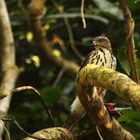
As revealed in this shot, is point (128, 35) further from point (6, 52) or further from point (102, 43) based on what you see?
point (6, 52)

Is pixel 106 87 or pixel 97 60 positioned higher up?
pixel 106 87

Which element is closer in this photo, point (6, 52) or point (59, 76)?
point (6, 52)

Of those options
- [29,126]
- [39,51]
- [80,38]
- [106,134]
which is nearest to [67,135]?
[106,134]

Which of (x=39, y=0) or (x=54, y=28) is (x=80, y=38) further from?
(x=39, y=0)

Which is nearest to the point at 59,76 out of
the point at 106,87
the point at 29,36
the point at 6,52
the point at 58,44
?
the point at 58,44

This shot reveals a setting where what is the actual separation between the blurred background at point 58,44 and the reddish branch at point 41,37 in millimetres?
57

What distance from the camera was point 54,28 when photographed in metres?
4.54

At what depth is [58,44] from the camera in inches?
180

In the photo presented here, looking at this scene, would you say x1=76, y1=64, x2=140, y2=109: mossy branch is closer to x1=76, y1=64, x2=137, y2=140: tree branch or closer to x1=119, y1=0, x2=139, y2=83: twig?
x1=76, y1=64, x2=137, y2=140: tree branch

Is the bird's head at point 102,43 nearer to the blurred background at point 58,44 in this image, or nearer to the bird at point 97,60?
the bird at point 97,60

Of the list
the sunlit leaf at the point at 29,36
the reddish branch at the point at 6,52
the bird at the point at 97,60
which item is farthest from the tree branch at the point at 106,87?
the sunlit leaf at the point at 29,36

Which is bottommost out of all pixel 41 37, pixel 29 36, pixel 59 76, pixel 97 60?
pixel 59 76

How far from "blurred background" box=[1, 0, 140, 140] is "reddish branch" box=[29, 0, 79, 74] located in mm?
57

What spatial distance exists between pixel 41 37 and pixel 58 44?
26.7 inches
